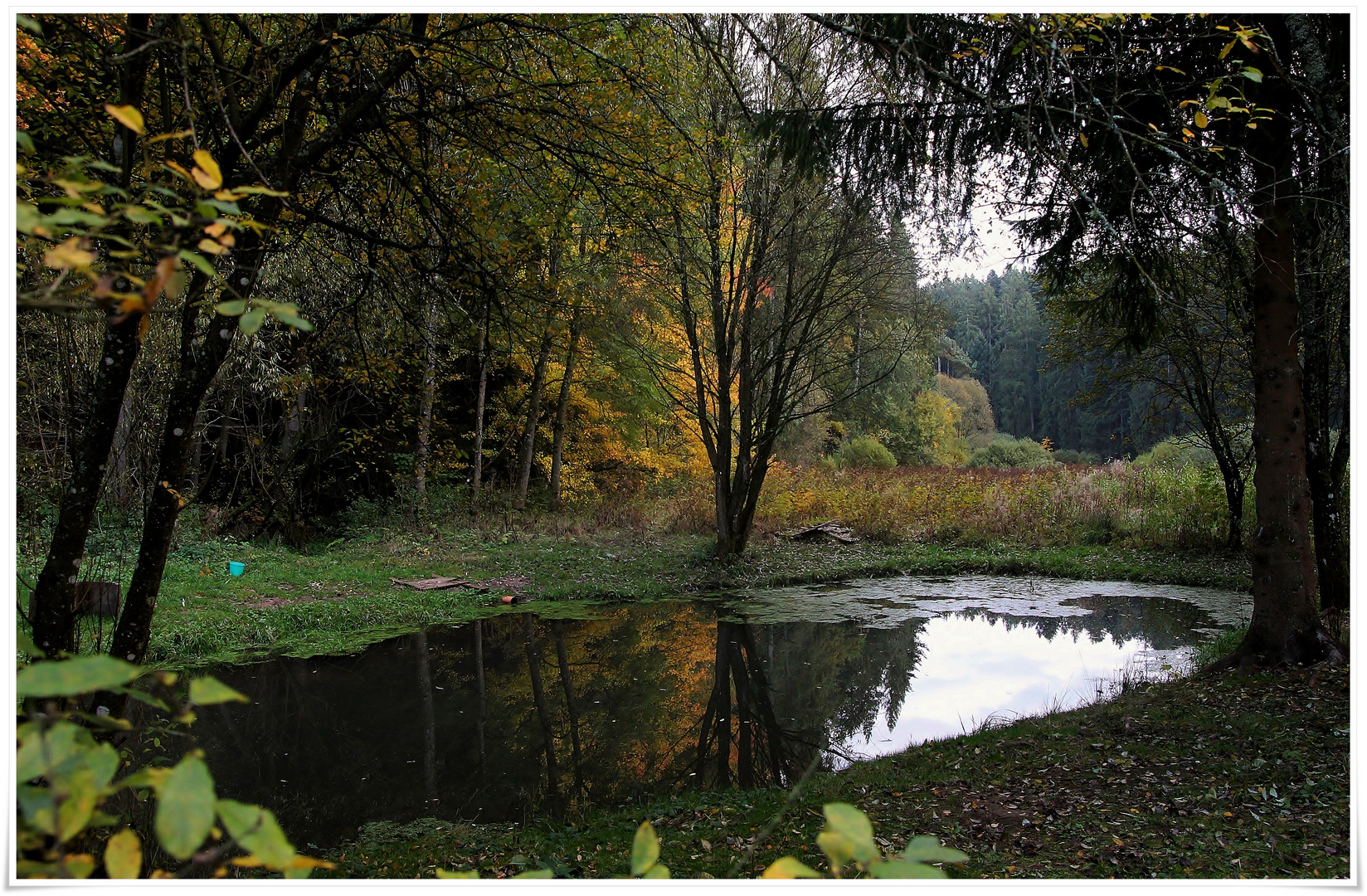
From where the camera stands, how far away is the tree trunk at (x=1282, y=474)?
527cm

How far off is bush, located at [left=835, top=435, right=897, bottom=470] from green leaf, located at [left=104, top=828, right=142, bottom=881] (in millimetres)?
27513

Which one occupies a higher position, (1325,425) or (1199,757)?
(1325,425)

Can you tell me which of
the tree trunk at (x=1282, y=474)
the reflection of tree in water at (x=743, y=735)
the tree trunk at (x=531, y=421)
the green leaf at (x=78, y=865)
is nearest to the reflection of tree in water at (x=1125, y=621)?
the tree trunk at (x=1282, y=474)

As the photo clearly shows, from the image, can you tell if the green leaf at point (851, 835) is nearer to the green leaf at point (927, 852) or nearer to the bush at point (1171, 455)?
the green leaf at point (927, 852)

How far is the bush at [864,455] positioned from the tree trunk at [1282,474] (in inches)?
876

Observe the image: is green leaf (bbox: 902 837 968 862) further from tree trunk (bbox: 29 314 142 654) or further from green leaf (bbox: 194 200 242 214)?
tree trunk (bbox: 29 314 142 654)

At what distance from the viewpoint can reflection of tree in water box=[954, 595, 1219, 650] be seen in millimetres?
8164

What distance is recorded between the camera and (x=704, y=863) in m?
3.32

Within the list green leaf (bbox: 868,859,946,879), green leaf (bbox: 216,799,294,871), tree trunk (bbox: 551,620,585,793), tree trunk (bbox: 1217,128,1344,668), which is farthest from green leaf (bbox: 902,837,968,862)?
tree trunk (bbox: 1217,128,1344,668)

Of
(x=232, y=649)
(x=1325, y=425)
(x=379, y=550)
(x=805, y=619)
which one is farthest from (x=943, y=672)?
(x=379, y=550)

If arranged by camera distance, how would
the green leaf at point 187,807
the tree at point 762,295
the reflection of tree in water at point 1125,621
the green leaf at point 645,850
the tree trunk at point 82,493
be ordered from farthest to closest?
1. the tree at point 762,295
2. the reflection of tree in water at point 1125,621
3. the tree trunk at point 82,493
4. the green leaf at point 645,850
5. the green leaf at point 187,807
